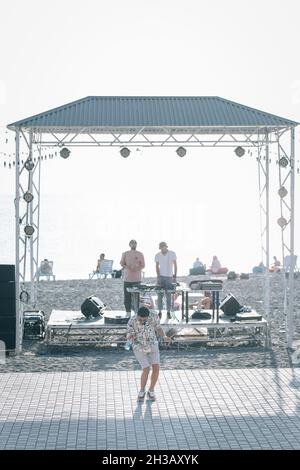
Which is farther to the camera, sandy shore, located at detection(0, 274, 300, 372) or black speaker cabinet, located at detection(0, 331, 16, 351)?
black speaker cabinet, located at detection(0, 331, 16, 351)

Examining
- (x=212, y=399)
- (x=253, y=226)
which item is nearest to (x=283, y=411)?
(x=212, y=399)

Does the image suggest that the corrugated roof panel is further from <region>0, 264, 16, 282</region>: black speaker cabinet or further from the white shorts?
the white shorts

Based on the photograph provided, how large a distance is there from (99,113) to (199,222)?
148m

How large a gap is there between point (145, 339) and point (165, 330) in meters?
5.37

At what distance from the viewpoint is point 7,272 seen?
17.9 metres

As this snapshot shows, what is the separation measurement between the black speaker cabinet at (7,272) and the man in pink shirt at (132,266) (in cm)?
284

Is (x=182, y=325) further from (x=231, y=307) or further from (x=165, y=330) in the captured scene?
(x=231, y=307)

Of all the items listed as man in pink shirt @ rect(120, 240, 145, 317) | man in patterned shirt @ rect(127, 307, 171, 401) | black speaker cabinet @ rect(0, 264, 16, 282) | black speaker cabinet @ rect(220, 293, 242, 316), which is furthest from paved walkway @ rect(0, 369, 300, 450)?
man in pink shirt @ rect(120, 240, 145, 317)

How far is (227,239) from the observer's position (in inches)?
4707

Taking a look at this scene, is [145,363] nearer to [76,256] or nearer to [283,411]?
[283,411]

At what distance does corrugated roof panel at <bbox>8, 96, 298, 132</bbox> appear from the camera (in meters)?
18.8

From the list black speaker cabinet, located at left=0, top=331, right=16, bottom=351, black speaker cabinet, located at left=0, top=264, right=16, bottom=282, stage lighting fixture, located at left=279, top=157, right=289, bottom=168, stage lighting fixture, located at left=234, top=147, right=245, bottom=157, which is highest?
stage lighting fixture, located at left=234, top=147, right=245, bottom=157

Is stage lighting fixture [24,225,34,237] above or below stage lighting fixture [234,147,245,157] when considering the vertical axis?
below

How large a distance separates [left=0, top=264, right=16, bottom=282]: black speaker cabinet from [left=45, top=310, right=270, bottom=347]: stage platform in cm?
160
